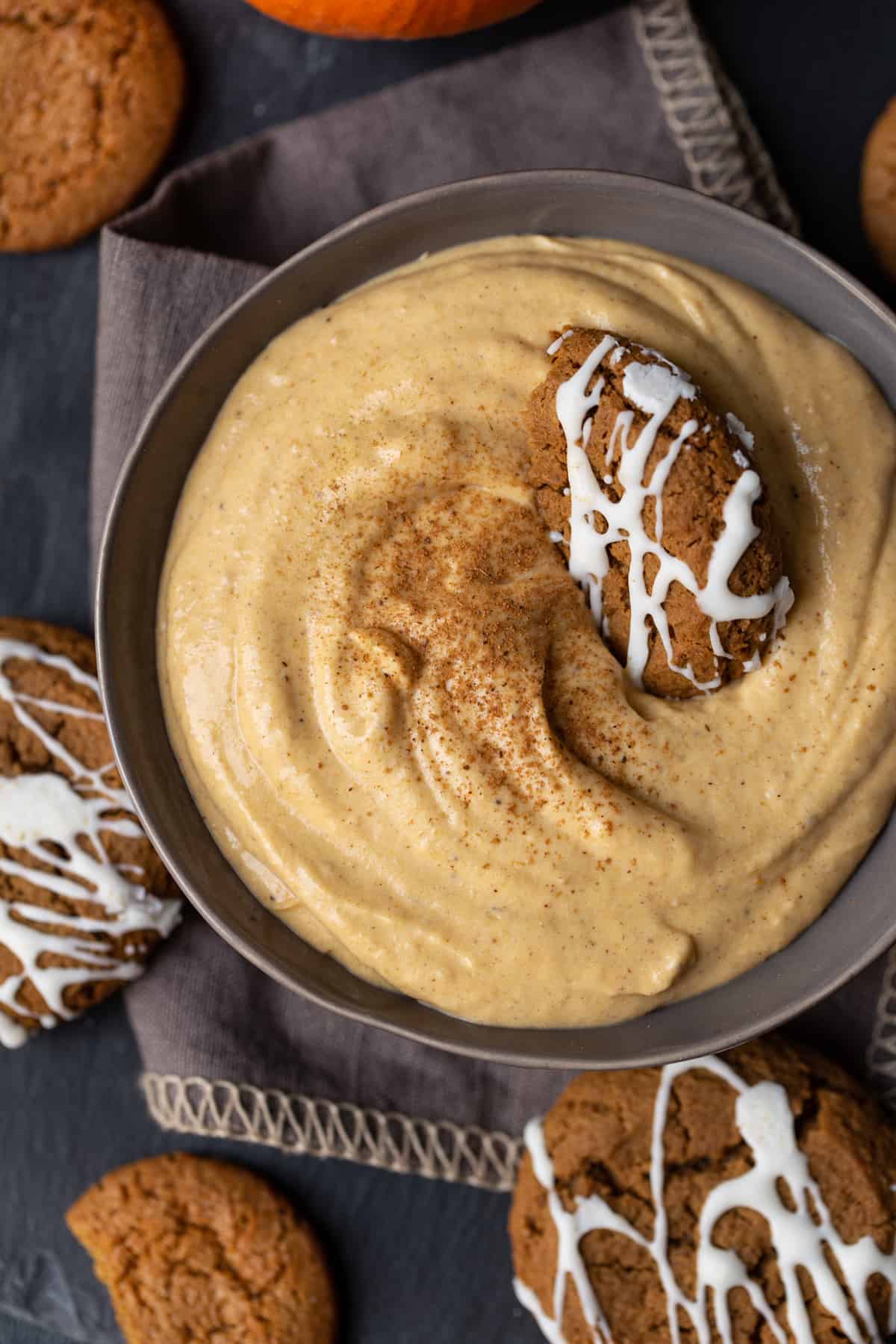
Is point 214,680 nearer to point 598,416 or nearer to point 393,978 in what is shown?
point 393,978

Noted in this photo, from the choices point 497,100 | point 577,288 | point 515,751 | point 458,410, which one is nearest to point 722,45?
point 497,100

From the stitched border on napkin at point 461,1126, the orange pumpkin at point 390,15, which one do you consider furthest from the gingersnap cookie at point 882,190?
the orange pumpkin at point 390,15

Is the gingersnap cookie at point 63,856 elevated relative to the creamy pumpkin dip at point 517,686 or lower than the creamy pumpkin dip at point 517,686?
lower

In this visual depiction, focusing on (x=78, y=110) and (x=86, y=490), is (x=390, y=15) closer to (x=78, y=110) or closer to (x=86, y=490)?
(x=78, y=110)

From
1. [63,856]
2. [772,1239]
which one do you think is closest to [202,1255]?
[63,856]

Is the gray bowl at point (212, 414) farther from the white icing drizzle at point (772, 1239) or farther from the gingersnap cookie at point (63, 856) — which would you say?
the gingersnap cookie at point (63, 856)
